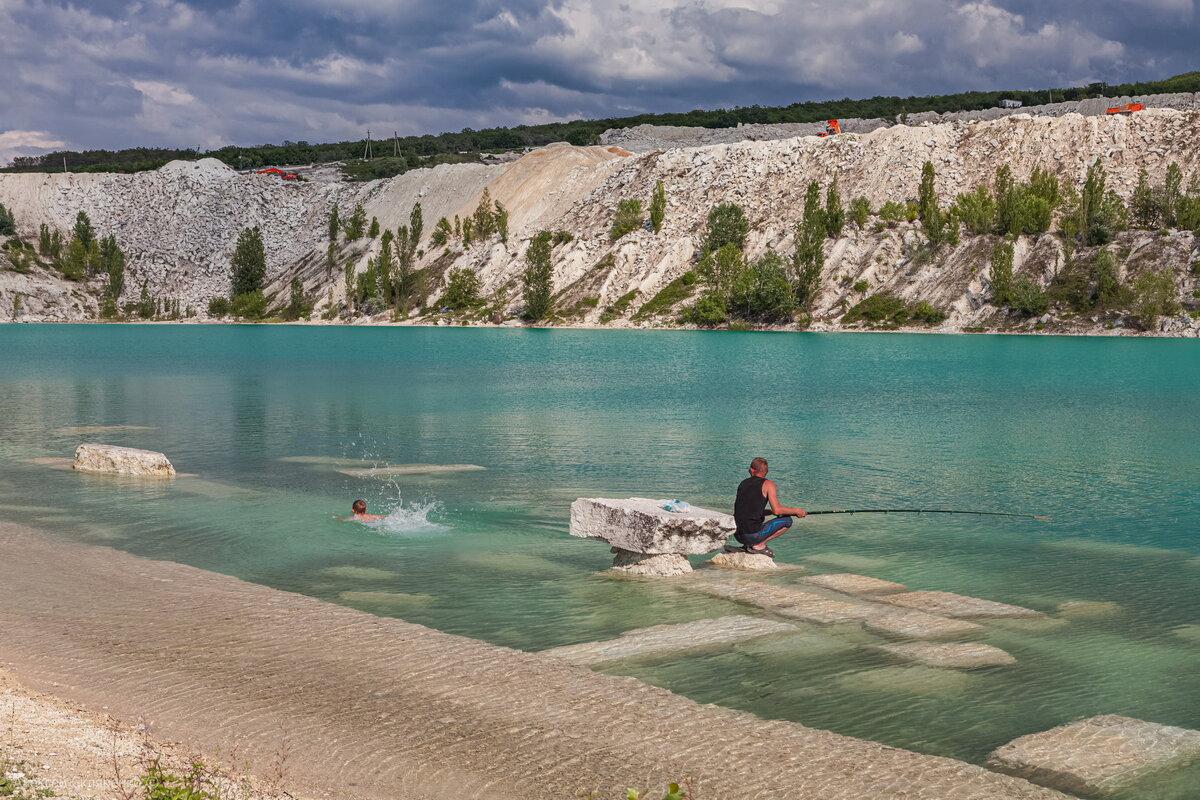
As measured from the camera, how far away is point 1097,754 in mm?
12266

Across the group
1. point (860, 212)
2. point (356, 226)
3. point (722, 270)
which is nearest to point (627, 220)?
point (722, 270)

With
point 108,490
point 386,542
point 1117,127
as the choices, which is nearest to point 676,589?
point 386,542

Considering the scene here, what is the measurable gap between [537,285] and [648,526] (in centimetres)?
13561

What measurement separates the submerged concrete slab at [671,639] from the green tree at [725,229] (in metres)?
137

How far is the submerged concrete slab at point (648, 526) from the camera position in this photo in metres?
20.6

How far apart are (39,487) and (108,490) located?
2.15 m

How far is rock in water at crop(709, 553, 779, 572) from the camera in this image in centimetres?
2131

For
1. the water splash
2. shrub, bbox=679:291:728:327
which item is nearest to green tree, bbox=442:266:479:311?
shrub, bbox=679:291:728:327

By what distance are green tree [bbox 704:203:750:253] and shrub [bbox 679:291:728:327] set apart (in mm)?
11420

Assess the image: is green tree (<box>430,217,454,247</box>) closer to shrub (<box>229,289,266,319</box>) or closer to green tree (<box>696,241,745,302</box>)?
shrub (<box>229,289,266,319</box>)

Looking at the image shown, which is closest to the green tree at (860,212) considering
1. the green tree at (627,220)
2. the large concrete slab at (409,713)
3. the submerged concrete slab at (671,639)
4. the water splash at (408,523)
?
the green tree at (627,220)

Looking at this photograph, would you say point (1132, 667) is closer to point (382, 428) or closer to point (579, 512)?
point (579, 512)

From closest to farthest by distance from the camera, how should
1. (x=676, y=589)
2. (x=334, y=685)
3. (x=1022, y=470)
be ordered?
(x=334, y=685), (x=676, y=589), (x=1022, y=470)

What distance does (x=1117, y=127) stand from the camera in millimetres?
147750
